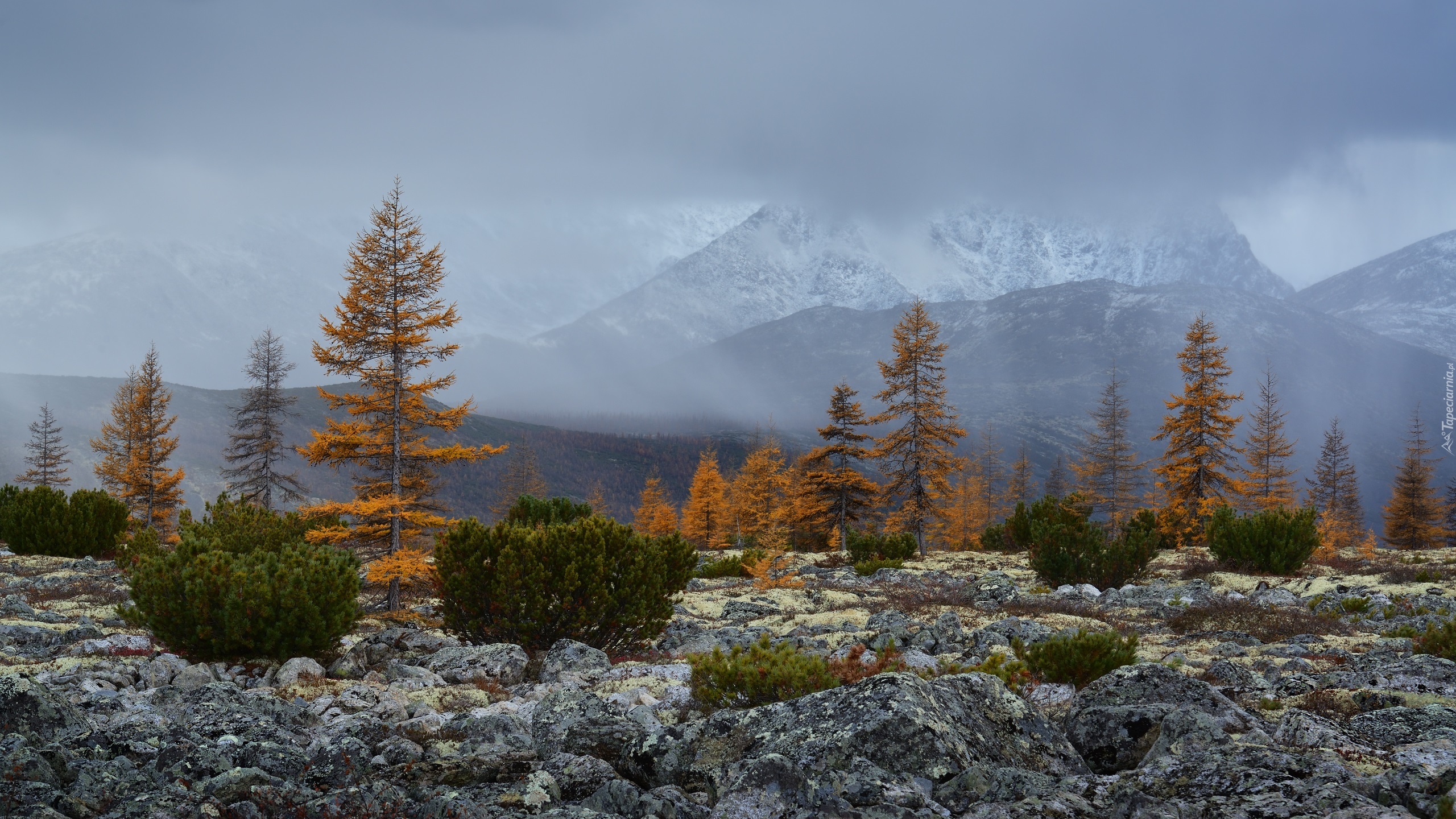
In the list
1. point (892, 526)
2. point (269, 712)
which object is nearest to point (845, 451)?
point (892, 526)

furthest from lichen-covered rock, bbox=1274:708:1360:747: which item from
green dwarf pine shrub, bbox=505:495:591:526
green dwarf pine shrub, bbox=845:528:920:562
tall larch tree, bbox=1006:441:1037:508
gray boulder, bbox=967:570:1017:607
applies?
tall larch tree, bbox=1006:441:1037:508

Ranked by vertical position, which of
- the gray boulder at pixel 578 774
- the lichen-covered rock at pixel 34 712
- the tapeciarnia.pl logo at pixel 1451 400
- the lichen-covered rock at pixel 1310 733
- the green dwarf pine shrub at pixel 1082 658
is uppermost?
the tapeciarnia.pl logo at pixel 1451 400

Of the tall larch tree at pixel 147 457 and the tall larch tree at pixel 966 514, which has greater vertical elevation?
the tall larch tree at pixel 147 457

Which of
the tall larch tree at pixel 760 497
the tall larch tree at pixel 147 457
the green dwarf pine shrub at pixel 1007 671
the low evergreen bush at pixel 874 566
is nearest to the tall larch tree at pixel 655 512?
the tall larch tree at pixel 760 497

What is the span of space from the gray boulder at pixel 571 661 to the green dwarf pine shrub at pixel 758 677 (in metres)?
2.87

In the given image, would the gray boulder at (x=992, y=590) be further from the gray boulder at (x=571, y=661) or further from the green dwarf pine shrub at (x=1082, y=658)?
the gray boulder at (x=571, y=661)

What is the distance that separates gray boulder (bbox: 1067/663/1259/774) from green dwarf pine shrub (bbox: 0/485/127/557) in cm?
2836

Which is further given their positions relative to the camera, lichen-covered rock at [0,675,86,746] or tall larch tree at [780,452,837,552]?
tall larch tree at [780,452,837,552]

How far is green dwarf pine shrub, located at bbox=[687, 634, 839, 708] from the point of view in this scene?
6.43 meters

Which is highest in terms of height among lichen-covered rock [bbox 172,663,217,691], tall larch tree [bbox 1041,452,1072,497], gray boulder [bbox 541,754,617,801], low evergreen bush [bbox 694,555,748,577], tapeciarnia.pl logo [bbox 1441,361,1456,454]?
tapeciarnia.pl logo [bbox 1441,361,1456,454]

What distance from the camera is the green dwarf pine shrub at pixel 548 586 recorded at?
36.5 ft

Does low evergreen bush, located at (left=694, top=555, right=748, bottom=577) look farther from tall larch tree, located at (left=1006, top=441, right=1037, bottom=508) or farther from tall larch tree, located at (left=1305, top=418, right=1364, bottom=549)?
tall larch tree, located at (left=1006, top=441, right=1037, bottom=508)

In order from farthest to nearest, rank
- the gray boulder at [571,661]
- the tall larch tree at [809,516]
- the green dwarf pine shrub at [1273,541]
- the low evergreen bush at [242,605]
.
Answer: the tall larch tree at [809,516], the green dwarf pine shrub at [1273,541], the gray boulder at [571,661], the low evergreen bush at [242,605]

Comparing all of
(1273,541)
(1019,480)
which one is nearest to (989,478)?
(1019,480)
